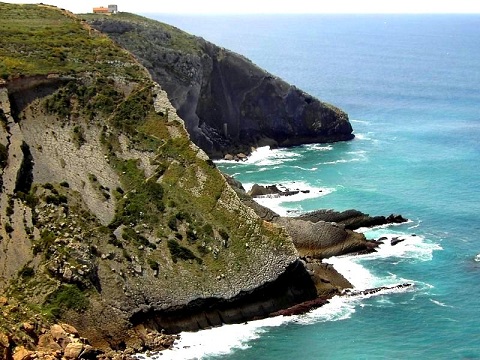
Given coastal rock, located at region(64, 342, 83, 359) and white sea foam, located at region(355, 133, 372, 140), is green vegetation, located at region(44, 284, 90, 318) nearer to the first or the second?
coastal rock, located at region(64, 342, 83, 359)

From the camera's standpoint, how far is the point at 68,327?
5438cm

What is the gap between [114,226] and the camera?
6469 centimetres

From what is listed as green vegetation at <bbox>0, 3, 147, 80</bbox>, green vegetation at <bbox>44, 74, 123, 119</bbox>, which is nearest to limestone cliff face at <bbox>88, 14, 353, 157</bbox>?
green vegetation at <bbox>0, 3, 147, 80</bbox>

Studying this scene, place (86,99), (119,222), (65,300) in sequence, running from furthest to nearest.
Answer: (86,99)
(119,222)
(65,300)

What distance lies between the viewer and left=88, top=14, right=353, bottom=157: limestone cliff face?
109500mm

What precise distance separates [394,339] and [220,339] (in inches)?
506

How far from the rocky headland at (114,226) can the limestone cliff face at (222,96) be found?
17.9m

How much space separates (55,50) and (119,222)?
28.5 m

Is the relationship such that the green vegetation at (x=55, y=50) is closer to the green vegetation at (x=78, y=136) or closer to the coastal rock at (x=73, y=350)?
the green vegetation at (x=78, y=136)

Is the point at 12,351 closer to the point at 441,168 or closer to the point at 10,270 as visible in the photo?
the point at 10,270

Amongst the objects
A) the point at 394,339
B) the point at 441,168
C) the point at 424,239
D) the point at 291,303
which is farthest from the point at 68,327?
the point at 441,168

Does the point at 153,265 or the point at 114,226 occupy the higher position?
the point at 114,226

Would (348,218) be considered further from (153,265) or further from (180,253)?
(153,265)

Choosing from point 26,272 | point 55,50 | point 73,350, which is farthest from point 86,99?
point 73,350
